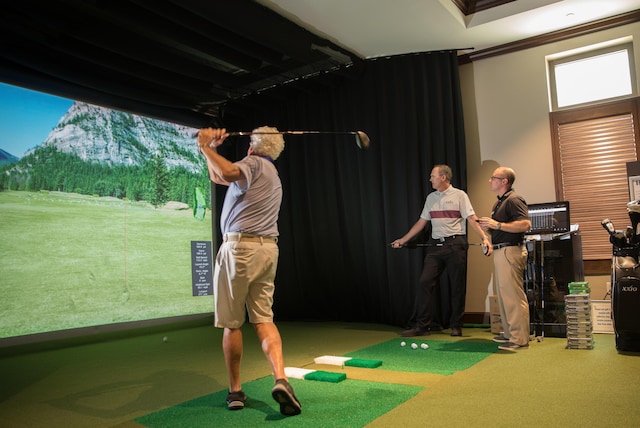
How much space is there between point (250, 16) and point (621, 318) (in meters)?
4.03

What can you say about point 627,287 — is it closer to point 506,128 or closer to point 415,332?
point 415,332

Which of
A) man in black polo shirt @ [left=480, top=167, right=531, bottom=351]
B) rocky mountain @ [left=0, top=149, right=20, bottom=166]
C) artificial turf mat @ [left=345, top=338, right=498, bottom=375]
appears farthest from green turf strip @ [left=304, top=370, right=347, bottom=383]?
rocky mountain @ [left=0, top=149, right=20, bottom=166]

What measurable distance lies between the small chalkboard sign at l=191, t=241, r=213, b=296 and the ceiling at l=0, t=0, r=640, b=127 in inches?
78.4

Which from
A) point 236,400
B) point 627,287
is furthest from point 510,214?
point 236,400

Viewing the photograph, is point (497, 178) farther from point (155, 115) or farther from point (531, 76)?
point (155, 115)

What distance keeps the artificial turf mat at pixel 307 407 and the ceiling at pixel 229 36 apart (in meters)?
3.29

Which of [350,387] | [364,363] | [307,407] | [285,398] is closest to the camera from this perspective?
[285,398]

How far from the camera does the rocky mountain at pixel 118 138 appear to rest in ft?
18.5

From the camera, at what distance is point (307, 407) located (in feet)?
8.66

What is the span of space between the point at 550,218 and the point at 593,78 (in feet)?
5.86

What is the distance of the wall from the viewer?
222 inches

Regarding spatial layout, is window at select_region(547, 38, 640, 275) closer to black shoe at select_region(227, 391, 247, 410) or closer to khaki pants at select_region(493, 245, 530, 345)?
khaki pants at select_region(493, 245, 530, 345)

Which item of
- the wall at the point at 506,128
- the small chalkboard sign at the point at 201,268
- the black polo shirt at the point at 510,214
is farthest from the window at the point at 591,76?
the small chalkboard sign at the point at 201,268

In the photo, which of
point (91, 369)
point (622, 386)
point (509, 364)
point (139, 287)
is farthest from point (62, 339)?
point (622, 386)
